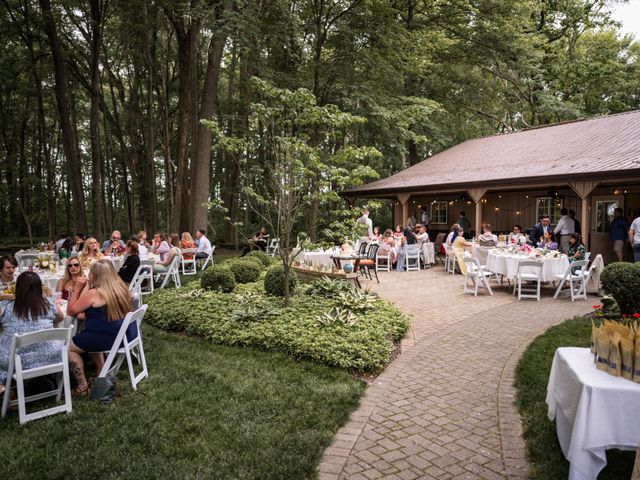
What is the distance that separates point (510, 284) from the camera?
11.4 m

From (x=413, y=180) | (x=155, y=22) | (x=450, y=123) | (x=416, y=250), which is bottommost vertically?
(x=416, y=250)

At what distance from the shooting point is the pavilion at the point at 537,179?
13.0m

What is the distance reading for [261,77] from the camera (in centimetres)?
1638

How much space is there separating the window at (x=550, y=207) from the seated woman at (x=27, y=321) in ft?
56.5

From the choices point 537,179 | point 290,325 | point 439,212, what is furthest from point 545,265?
point 439,212

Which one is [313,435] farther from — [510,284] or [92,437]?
[510,284]

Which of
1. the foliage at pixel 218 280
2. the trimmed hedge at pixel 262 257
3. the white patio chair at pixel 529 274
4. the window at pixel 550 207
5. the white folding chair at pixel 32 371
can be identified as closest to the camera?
the white folding chair at pixel 32 371

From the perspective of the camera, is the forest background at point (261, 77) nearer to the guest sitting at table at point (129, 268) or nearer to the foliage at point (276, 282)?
the foliage at point (276, 282)

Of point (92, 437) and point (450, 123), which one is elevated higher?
point (450, 123)

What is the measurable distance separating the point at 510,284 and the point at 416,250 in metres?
3.52

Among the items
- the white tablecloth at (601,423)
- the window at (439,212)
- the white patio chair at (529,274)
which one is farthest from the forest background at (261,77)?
the white tablecloth at (601,423)

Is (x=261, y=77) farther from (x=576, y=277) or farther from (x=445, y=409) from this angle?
(x=445, y=409)

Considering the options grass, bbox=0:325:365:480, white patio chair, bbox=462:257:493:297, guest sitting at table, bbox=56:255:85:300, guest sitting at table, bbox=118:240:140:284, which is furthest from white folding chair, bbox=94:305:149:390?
white patio chair, bbox=462:257:493:297

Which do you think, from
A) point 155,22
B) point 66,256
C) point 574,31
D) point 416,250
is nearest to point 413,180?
point 416,250
